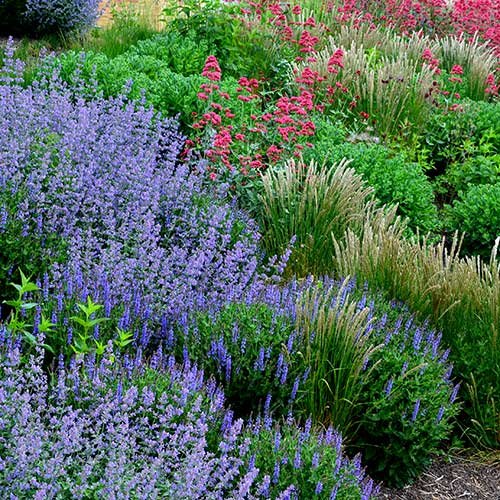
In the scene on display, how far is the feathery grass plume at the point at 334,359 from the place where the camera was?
4094 millimetres

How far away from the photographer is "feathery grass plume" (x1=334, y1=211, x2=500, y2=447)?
4.61 metres

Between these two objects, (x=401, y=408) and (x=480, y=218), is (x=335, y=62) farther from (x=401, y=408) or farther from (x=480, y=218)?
(x=401, y=408)

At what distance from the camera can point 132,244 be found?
480cm

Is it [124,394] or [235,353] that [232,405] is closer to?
[235,353]

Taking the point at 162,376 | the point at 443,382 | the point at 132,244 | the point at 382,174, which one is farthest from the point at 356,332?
the point at 382,174

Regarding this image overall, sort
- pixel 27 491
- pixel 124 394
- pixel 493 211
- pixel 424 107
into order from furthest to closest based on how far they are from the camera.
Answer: pixel 424 107, pixel 493 211, pixel 124 394, pixel 27 491

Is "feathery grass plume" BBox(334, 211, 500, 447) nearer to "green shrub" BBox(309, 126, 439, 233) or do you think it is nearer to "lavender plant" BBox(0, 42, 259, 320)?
"lavender plant" BBox(0, 42, 259, 320)

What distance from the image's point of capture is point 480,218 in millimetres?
6383

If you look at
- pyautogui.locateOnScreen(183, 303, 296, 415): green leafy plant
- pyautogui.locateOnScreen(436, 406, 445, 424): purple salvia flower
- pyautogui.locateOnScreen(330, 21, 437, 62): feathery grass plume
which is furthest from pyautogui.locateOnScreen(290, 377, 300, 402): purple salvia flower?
pyautogui.locateOnScreen(330, 21, 437, 62): feathery grass plume

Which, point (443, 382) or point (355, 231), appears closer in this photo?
point (443, 382)

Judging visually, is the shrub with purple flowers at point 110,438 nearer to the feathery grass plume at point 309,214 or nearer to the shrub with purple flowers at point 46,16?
the feathery grass plume at point 309,214

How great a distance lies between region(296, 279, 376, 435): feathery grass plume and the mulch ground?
0.40 m

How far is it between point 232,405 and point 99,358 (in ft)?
2.20

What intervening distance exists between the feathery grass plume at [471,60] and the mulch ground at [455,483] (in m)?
5.58
